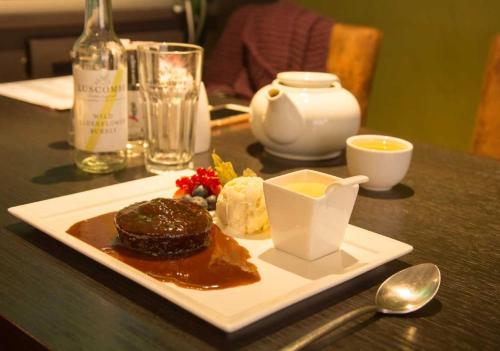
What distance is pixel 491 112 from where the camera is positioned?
1.77 meters

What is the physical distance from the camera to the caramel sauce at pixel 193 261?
72 cm

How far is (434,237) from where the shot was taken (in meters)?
0.94

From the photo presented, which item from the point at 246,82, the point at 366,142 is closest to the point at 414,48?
the point at 246,82

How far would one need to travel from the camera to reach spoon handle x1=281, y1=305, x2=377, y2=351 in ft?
1.97

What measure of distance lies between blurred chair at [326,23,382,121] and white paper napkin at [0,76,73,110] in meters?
0.90

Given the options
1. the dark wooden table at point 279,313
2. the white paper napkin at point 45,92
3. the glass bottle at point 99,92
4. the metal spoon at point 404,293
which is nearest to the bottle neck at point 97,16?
the glass bottle at point 99,92

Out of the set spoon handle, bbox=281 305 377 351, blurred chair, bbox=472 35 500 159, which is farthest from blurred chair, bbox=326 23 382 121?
spoon handle, bbox=281 305 377 351

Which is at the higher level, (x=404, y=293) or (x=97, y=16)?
(x=97, y=16)

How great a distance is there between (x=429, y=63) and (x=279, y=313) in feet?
7.77

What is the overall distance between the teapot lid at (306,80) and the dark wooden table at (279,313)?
21 cm

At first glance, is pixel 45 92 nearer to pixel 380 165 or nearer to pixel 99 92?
pixel 99 92

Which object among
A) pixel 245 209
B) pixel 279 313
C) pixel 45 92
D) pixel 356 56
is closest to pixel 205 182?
pixel 245 209

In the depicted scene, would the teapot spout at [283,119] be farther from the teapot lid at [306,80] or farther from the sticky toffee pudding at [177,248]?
the sticky toffee pudding at [177,248]

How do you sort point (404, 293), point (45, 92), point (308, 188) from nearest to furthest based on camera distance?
point (404, 293), point (308, 188), point (45, 92)
